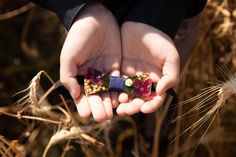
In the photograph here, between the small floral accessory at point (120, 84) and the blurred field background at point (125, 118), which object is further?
the blurred field background at point (125, 118)

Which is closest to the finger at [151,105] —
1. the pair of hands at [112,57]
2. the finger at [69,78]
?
the pair of hands at [112,57]

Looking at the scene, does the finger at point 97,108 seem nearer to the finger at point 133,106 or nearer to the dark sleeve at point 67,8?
the finger at point 133,106

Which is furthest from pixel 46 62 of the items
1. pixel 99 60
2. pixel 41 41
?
pixel 99 60

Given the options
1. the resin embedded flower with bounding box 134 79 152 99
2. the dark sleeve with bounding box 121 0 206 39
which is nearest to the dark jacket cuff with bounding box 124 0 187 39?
the dark sleeve with bounding box 121 0 206 39

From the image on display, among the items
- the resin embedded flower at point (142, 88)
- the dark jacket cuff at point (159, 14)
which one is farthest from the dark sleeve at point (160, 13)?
the resin embedded flower at point (142, 88)

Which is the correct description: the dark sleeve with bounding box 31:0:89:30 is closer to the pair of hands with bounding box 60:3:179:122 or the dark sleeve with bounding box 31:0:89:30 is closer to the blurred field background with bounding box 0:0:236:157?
the pair of hands with bounding box 60:3:179:122

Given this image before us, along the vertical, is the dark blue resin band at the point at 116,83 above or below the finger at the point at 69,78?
below

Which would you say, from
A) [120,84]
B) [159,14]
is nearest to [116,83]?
[120,84]
